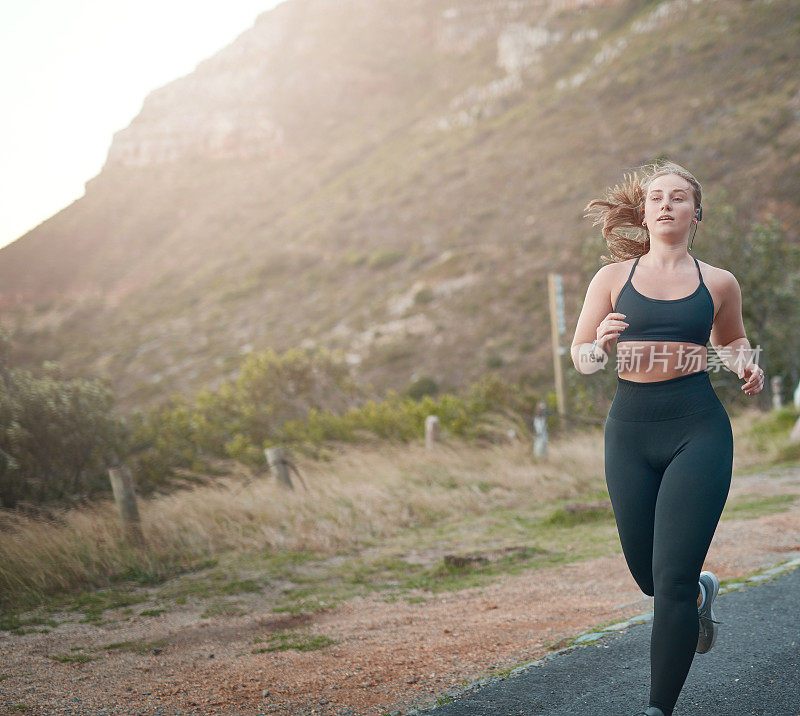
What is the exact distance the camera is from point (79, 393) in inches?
379

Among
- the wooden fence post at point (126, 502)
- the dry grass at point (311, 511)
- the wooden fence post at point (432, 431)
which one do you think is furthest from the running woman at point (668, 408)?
the wooden fence post at point (432, 431)

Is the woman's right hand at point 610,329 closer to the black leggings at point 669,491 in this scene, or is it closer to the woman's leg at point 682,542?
the black leggings at point 669,491

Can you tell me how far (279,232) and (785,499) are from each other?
6228cm

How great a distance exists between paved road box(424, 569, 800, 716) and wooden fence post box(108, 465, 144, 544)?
4.68 m

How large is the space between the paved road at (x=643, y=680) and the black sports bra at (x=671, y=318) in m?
1.50

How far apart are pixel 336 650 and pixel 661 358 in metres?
2.53

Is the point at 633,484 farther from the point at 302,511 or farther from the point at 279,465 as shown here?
the point at 279,465

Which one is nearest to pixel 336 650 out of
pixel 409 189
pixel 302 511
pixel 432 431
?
pixel 302 511

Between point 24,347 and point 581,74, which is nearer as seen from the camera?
point 24,347

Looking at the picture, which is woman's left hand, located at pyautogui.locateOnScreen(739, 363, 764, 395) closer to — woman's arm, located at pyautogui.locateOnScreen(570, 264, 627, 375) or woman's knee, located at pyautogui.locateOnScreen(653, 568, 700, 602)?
woman's arm, located at pyautogui.locateOnScreen(570, 264, 627, 375)

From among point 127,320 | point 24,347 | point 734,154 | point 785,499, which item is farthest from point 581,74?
point 785,499

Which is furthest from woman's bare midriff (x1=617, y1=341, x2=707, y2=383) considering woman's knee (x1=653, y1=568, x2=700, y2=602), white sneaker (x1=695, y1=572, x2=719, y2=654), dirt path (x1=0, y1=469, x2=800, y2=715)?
dirt path (x1=0, y1=469, x2=800, y2=715)

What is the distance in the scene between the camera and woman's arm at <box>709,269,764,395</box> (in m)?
2.73

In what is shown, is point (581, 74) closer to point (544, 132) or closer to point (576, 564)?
point (544, 132)
